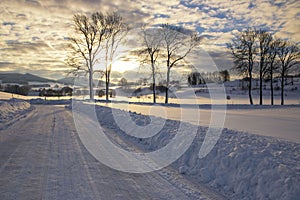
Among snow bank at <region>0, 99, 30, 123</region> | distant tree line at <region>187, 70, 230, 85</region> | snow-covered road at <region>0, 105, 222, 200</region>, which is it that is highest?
distant tree line at <region>187, 70, 230, 85</region>

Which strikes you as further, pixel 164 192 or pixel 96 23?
pixel 96 23

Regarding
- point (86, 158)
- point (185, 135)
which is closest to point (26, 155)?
point (86, 158)

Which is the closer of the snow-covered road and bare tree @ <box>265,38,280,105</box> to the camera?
the snow-covered road

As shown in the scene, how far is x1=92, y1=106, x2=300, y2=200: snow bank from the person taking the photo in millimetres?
4637

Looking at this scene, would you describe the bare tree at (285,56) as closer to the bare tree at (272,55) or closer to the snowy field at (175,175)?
the bare tree at (272,55)

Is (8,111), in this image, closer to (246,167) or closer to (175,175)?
(175,175)

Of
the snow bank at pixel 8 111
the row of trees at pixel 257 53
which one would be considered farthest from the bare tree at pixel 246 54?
the snow bank at pixel 8 111

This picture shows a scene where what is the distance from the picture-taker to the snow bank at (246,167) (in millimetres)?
4637

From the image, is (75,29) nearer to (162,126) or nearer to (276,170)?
(162,126)

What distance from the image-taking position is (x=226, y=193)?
5.06 metres

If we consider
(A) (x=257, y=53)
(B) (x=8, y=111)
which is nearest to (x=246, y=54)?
(A) (x=257, y=53)

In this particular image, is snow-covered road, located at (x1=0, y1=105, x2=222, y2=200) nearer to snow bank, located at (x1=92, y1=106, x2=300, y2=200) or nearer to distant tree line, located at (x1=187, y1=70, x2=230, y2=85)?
snow bank, located at (x1=92, y1=106, x2=300, y2=200)

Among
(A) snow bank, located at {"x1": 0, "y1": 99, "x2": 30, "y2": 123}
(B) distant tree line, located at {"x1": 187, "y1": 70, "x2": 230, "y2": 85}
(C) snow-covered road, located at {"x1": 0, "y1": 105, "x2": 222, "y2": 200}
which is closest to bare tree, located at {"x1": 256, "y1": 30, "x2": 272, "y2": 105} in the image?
(B) distant tree line, located at {"x1": 187, "y1": 70, "x2": 230, "y2": 85}

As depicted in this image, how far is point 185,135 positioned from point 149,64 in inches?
1205
